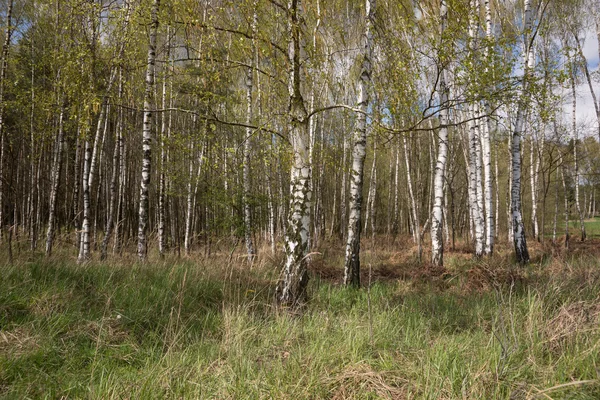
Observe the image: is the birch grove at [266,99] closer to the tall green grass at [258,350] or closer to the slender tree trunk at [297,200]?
the slender tree trunk at [297,200]

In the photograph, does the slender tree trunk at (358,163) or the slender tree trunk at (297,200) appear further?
the slender tree trunk at (358,163)

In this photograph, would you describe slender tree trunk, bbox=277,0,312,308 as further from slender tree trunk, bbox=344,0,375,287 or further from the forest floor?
slender tree trunk, bbox=344,0,375,287

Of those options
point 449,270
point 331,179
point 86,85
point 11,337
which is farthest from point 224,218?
point 331,179

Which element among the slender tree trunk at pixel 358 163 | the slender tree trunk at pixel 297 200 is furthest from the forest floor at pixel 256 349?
the slender tree trunk at pixel 358 163

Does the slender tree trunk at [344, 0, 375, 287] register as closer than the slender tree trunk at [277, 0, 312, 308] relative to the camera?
No

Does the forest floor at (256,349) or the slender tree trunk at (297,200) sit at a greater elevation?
the slender tree trunk at (297,200)

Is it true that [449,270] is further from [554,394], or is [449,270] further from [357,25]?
[357,25]

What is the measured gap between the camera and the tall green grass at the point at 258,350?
2096 mm

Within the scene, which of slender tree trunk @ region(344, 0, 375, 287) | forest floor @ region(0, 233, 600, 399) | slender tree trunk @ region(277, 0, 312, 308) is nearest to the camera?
forest floor @ region(0, 233, 600, 399)

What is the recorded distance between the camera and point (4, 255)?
16.0ft

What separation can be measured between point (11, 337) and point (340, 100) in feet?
47.4

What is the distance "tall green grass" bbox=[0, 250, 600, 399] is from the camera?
210 cm

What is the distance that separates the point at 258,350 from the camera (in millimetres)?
2693

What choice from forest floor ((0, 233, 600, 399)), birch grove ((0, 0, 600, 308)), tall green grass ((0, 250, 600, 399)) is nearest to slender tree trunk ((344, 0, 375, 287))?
birch grove ((0, 0, 600, 308))
